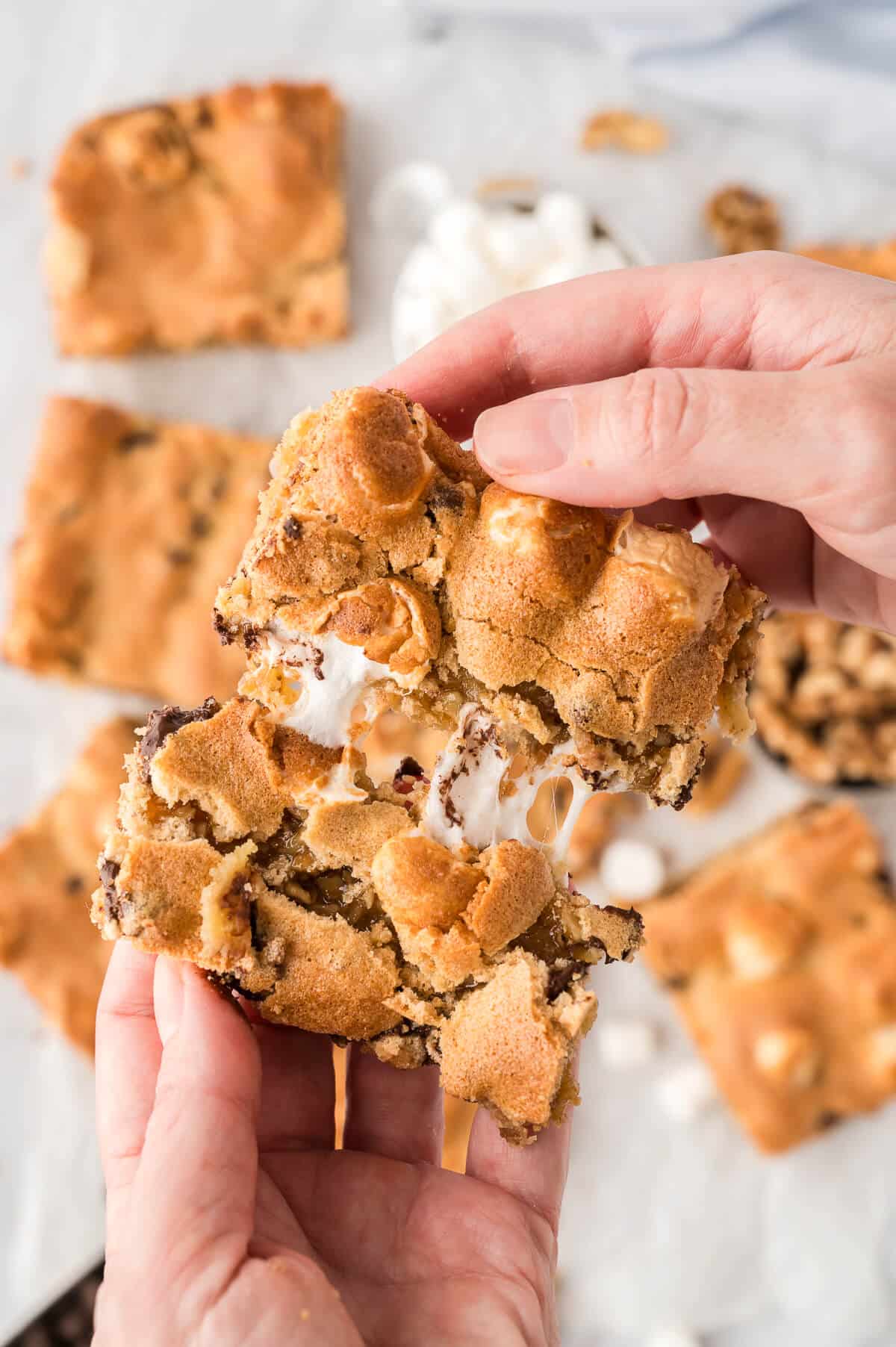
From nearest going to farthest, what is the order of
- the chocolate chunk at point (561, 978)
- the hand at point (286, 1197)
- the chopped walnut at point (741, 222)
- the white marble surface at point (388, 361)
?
the hand at point (286, 1197) < the chocolate chunk at point (561, 978) < the white marble surface at point (388, 361) < the chopped walnut at point (741, 222)

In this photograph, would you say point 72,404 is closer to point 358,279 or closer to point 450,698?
point 358,279

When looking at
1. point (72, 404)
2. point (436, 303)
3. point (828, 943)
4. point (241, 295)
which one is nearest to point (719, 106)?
point (436, 303)

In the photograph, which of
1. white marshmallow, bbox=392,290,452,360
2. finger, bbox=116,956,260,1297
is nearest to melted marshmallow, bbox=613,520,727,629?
finger, bbox=116,956,260,1297

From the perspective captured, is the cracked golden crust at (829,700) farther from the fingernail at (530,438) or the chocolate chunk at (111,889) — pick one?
the chocolate chunk at (111,889)

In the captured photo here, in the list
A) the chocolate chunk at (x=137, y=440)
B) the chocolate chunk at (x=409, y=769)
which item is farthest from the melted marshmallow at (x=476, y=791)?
the chocolate chunk at (x=137, y=440)

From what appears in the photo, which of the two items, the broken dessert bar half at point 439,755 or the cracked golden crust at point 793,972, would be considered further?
the cracked golden crust at point 793,972
